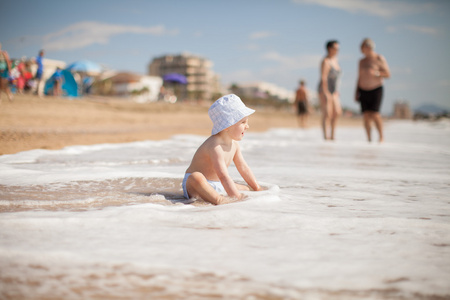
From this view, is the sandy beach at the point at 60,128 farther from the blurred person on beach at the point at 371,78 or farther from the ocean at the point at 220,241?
the blurred person on beach at the point at 371,78

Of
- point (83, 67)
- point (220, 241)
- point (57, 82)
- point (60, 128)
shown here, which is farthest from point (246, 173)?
point (83, 67)

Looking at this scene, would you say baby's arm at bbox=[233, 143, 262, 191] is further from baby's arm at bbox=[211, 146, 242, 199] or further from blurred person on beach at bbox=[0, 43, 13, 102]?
blurred person on beach at bbox=[0, 43, 13, 102]

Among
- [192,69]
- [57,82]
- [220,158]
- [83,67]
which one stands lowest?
[220,158]

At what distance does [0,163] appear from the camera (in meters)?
3.59

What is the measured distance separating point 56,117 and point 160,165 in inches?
276

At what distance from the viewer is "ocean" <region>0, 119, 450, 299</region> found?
3.79ft

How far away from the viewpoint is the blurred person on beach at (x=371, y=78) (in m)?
6.87

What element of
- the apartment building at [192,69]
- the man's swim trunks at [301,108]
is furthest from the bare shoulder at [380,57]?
the apartment building at [192,69]

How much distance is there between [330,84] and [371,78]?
0.77 meters

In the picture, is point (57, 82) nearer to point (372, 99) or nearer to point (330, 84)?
point (330, 84)

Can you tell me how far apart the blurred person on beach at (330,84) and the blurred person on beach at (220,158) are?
16.8ft

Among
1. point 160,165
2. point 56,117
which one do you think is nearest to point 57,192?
point 160,165

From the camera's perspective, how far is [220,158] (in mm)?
2414

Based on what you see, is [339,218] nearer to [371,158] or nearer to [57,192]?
[57,192]
